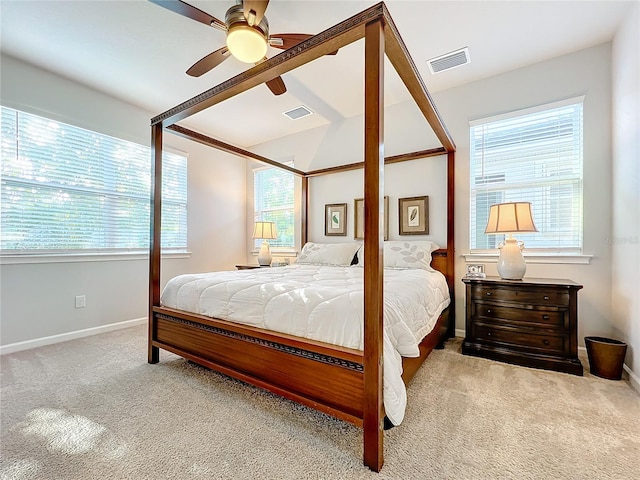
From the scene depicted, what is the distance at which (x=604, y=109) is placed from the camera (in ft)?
8.45

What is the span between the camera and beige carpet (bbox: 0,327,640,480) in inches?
50.1

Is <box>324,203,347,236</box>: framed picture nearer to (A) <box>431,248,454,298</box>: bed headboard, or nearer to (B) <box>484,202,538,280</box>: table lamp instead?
(A) <box>431,248,454,298</box>: bed headboard

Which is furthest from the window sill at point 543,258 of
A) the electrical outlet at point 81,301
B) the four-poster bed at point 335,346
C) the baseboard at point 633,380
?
the electrical outlet at point 81,301

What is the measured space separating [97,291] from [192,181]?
1938 millimetres

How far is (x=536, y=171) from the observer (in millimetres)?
2895

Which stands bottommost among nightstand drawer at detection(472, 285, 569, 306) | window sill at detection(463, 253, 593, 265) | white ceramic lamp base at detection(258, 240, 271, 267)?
nightstand drawer at detection(472, 285, 569, 306)

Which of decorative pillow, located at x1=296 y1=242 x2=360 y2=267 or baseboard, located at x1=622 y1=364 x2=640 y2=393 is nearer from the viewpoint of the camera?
baseboard, located at x1=622 y1=364 x2=640 y2=393

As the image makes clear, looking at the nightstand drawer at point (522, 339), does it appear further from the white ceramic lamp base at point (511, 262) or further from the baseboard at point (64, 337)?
the baseboard at point (64, 337)

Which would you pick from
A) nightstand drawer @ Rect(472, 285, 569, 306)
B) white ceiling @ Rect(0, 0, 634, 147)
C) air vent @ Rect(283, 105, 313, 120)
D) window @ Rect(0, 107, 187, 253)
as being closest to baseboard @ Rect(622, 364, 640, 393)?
nightstand drawer @ Rect(472, 285, 569, 306)

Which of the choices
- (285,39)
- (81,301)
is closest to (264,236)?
(81,301)

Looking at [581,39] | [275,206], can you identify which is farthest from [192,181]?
[581,39]

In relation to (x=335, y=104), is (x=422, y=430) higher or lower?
lower

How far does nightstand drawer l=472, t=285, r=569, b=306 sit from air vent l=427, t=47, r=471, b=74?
7.15 feet

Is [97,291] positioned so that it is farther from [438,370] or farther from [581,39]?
[581,39]
